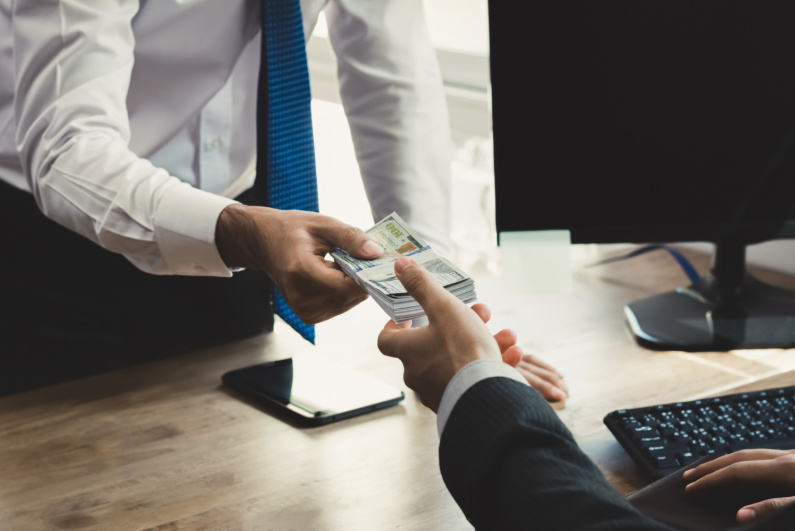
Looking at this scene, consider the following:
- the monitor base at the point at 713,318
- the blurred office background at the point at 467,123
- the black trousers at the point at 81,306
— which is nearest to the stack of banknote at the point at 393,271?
the black trousers at the point at 81,306

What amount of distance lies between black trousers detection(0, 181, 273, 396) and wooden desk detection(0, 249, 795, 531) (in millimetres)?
31

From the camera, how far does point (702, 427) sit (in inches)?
40.7

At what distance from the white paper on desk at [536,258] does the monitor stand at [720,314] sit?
19 centimetres

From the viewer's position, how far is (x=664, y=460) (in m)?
0.98

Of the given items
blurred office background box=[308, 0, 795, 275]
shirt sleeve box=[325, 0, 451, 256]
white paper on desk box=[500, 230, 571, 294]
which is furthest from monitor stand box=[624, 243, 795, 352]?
blurred office background box=[308, 0, 795, 275]

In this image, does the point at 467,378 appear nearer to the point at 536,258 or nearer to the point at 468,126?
the point at 536,258

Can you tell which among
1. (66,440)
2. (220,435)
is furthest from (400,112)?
(66,440)

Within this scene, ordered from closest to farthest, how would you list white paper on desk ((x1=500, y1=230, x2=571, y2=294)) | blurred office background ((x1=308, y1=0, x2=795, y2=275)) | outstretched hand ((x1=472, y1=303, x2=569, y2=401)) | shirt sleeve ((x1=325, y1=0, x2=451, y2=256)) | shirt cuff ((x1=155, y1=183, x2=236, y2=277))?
shirt cuff ((x1=155, y1=183, x2=236, y2=277)) → outstretched hand ((x1=472, y1=303, x2=569, y2=401)) → white paper on desk ((x1=500, y1=230, x2=571, y2=294)) → shirt sleeve ((x1=325, y1=0, x2=451, y2=256)) → blurred office background ((x1=308, y1=0, x2=795, y2=275))

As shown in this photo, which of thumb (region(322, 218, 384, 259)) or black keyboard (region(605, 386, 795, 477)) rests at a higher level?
thumb (region(322, 218, 384, 259))

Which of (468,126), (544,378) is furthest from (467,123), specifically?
(544,378)

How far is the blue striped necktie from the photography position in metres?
1.28

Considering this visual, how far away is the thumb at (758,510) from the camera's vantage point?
82 centimetres

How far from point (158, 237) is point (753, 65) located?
3.02ft

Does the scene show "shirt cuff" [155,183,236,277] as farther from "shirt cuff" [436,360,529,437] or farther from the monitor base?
the monitor base
